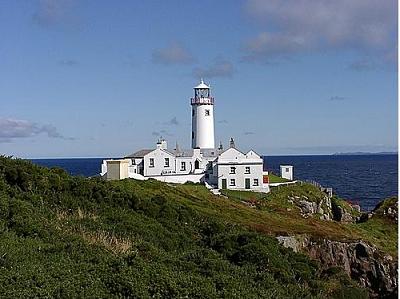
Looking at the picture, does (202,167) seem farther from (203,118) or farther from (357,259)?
(357,259)

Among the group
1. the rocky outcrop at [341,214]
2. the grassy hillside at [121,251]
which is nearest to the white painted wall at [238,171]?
the rocky outcrop at [341,214]

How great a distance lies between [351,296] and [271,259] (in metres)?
1.41

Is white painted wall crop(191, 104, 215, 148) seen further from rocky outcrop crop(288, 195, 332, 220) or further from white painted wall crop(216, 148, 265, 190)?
rocky outcrop crop(288, 195, 332, 220)

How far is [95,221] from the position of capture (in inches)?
432

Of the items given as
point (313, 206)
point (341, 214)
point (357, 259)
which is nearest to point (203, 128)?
point (313, 206)

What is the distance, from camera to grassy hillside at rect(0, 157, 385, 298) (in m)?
6.16

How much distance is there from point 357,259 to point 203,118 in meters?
29.7

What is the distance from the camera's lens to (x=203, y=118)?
50.7 metres

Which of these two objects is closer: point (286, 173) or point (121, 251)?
point (121, 251)

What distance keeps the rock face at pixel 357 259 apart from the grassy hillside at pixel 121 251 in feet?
26.5

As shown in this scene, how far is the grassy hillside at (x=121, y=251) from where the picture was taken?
243 inches

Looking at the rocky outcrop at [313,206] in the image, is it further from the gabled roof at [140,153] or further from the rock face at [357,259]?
the rock face at [357,259]

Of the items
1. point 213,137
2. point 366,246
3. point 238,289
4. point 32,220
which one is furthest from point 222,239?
point 213,137

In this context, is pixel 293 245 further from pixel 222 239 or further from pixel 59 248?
pixel 59 248
